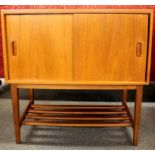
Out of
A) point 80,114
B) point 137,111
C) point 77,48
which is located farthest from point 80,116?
point 77,48

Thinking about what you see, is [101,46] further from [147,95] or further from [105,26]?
[147,95]

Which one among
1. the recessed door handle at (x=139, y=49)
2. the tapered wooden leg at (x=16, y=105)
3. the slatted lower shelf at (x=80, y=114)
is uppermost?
the recessed door handle at (x=139, y=49)

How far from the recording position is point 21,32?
98 centimetres

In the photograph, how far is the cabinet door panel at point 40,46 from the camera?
0.97 metres

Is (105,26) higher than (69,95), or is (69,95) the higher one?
(105,26)

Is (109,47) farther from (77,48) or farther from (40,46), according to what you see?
(40,46)

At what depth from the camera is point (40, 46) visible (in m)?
1.00

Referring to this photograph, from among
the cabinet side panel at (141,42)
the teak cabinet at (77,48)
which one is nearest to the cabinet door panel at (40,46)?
the teak cabinet at (77,48)

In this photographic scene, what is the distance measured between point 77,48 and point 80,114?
1.82ft

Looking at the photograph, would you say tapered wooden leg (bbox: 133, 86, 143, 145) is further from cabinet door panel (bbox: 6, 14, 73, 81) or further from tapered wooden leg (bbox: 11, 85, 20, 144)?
tapered wooden leg (bbox: 11, 85, 20, 144)

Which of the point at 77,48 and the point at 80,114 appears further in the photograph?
the point at 80,114

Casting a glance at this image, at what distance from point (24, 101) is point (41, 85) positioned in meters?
0.76

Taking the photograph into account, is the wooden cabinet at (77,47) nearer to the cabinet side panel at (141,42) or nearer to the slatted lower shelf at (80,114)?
the cabinet side panel at (141,42)
